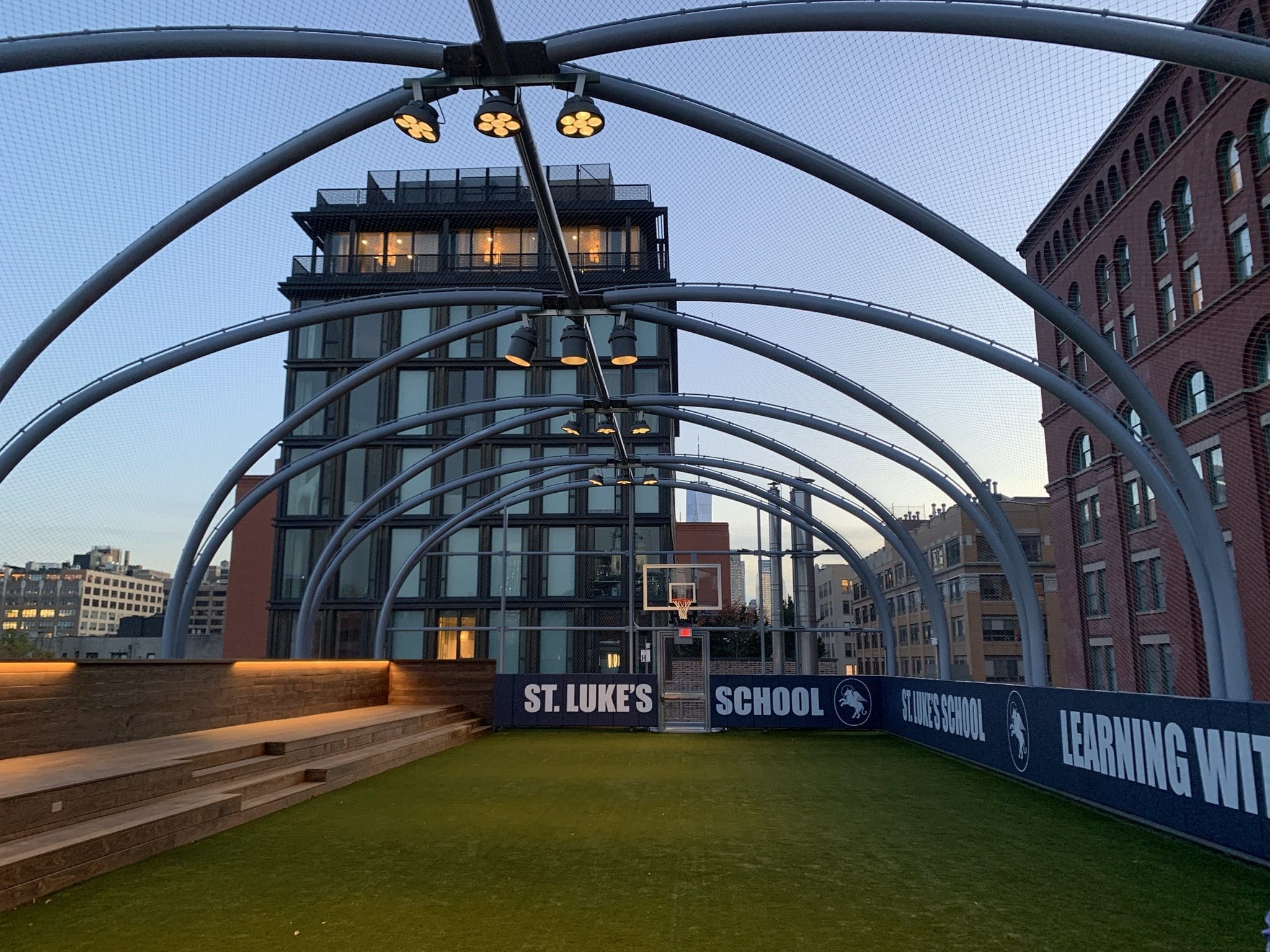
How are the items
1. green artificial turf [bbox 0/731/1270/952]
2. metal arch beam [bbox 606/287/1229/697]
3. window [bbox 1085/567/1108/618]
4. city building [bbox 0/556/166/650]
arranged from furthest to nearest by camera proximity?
city building [bbox 0/556/166/650]
window [bbox 1085/567/1108/618]
metal arch beam [bbox 606/287/1229/697]
green artificial turf [bbox 0/731/1270/952]

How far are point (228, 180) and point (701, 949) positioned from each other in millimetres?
9118

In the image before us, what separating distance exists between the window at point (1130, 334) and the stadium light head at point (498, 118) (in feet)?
106

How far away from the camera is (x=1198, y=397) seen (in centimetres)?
3041

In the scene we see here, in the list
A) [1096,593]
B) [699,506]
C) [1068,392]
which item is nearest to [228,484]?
[1068,392]

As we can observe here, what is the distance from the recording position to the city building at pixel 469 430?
34969mm

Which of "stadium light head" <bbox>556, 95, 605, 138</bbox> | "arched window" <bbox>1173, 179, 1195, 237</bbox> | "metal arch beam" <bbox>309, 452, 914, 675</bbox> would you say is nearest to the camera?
"stadium light head" <bbox>556, 95, 605, 138</bbox>

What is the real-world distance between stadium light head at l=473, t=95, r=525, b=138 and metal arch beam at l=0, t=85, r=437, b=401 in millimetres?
1562

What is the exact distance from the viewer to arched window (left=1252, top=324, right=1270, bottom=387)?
2689cm

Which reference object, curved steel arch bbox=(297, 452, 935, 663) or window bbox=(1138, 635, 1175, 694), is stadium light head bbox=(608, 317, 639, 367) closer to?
curved steel arch bbox=(297, 452, 935, 663)

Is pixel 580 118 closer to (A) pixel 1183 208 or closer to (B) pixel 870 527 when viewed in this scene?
(B) pixel 870 527

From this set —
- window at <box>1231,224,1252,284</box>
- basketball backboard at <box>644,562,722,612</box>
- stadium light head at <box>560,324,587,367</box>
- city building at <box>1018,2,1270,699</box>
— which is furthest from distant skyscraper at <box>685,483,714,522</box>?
stadium light head at <box>560,324,587,367</box>

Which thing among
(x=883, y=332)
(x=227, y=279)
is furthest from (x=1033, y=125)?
(x=227, y=279)

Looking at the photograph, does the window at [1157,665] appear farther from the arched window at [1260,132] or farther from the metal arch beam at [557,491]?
the arched window at [1260,132]

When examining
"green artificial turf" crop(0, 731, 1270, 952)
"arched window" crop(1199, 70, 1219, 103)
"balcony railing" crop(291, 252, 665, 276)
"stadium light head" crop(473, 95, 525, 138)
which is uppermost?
"arched window" crop(1199, 70, 1219, 103)
